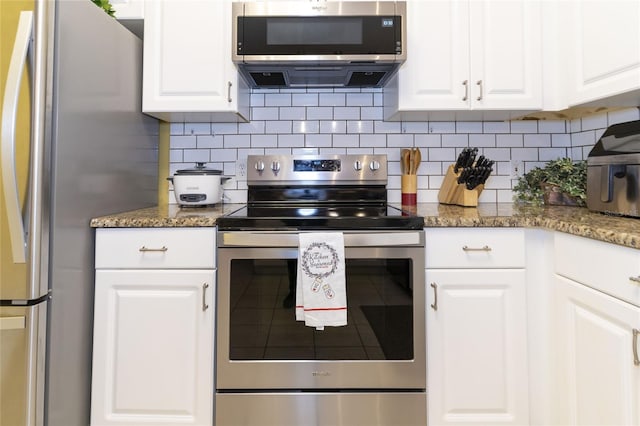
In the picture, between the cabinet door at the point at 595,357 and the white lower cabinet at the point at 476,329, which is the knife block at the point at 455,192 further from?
the cabinet door at the point at 595,357

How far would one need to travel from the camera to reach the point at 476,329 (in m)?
1.39

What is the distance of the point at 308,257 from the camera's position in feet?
4.41

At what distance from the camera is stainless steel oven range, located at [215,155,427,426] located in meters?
1.38

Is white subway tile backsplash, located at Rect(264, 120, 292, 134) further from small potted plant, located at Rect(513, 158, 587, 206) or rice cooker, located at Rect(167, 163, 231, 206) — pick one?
small potted plant, located at Rect(513, 158, 587, 206)

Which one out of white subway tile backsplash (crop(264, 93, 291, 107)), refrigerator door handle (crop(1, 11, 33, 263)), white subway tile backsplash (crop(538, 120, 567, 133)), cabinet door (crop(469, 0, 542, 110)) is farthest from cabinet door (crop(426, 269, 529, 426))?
refrigerator door handle (crop(1, 11, 33, 263))

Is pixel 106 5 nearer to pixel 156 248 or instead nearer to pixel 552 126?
pixel 156 248

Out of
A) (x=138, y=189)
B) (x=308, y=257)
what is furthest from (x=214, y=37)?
(x=308, y=257)

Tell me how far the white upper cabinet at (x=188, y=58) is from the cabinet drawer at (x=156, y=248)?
66 cm

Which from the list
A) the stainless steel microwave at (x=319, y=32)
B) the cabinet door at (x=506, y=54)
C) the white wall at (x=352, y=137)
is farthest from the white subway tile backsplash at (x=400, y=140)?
the stainless steel microwave at (x=319, y=32)

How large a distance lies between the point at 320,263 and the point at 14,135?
1.04m

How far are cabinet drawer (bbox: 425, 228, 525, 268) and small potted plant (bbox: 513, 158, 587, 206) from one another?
1.89 feet

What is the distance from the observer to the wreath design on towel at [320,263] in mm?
1338

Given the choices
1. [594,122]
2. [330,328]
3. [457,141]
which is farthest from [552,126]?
[330,328]

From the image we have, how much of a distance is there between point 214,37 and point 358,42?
2.23ft
